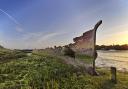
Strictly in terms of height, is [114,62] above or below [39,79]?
below

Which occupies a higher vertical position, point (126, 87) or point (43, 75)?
point (43, 75)

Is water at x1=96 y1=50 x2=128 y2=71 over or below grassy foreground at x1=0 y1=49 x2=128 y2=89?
below

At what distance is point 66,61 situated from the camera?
60.0ft

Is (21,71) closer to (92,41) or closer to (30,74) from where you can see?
(30,74)

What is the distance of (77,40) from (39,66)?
8465mm

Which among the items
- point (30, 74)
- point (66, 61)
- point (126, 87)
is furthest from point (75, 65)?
point (30, 74)

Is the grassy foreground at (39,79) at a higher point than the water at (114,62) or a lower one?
higher

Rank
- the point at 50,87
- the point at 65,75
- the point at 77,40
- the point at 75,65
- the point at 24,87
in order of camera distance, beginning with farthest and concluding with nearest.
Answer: the point at 77,40 → the point at 75,65 → the point at 65,75 → the point at 50,87 → the point at 24,87

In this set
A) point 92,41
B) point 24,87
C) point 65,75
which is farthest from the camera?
point 92,41

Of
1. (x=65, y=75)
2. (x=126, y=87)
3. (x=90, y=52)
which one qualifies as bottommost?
(x=126, y=87)

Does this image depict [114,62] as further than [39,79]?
Yes

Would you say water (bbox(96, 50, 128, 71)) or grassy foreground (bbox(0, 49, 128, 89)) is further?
water (bbox(96, 50, 128, 71))

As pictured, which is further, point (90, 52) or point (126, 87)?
point (90, 52)

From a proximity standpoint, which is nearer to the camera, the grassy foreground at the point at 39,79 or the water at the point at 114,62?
the grassy foreground at the point at 39,79
